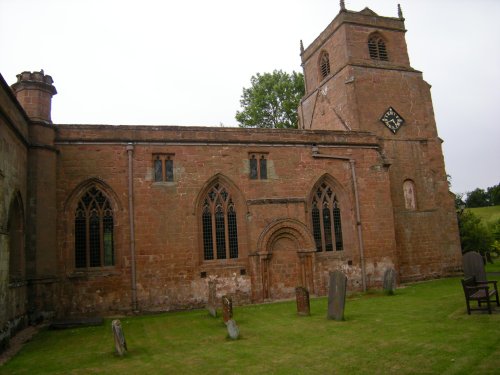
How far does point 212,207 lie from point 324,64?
13.5 meters

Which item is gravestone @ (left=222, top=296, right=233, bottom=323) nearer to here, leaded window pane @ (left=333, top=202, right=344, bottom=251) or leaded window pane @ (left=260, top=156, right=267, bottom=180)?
leaded window pane @ (left=260, top=156, right=267, bottom=180)

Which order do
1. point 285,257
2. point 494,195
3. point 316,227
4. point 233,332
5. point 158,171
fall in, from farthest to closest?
point 494,195, point 316,227, point 285,257, point 158,171, point 233,332

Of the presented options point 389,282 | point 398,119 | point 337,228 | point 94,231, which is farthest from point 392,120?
point 94,231

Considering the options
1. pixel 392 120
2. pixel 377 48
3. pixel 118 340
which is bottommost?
pixel 118 340

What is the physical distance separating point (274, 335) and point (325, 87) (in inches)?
739

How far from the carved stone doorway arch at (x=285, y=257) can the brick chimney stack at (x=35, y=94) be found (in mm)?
9967

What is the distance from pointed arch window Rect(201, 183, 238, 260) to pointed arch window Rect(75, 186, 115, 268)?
3850 millimetres

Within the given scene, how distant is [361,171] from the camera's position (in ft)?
68.5

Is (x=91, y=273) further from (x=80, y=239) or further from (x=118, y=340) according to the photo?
(x=118, y=340)

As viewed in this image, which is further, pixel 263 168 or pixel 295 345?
pixel 263 168

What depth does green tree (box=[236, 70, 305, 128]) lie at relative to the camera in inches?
1481

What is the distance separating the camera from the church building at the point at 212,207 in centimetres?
1519

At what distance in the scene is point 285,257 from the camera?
750 inches

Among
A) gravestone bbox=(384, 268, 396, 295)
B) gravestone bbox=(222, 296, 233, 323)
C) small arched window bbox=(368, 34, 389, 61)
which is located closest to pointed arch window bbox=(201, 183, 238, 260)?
gravestone bbox=(222, 296, 233, 323)
